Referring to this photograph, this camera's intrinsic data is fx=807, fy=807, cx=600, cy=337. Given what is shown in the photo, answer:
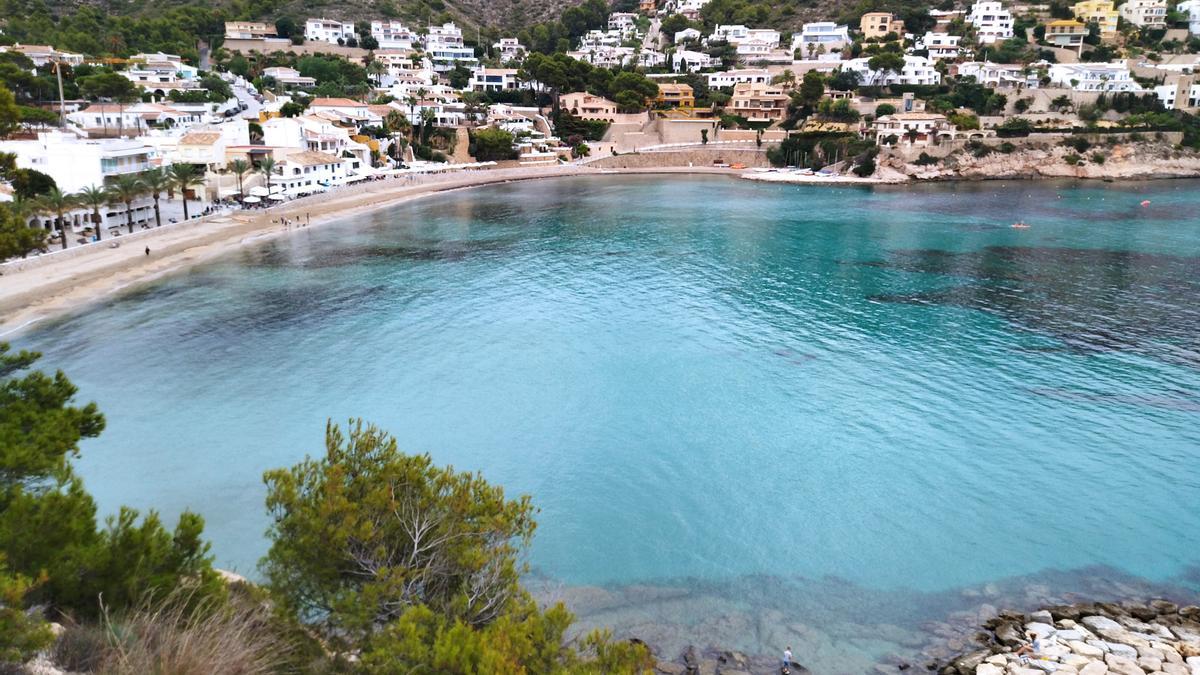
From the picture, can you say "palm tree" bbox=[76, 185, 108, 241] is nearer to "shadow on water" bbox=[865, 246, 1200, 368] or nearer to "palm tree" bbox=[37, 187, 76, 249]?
"palm tree" bbox=[37, 187, 76, 249]

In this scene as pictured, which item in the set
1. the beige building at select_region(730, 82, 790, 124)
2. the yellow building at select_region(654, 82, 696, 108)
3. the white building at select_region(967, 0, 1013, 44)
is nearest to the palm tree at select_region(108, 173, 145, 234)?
the yellow building at select_region(654, 82, 696, 108)

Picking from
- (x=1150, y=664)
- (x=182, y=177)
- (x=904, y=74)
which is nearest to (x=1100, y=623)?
(x=1150, y=664)

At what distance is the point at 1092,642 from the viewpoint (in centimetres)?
1423

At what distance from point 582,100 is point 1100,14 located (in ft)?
279

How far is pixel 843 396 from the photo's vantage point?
86.0ft

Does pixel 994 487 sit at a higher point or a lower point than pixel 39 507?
lower

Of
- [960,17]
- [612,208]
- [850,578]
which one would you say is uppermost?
[960,17]

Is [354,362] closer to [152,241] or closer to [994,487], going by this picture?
[994,487]

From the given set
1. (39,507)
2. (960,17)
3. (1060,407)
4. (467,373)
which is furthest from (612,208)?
(960,17)

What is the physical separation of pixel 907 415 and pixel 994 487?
4445 mm

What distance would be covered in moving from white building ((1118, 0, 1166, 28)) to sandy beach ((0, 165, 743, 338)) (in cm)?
11761

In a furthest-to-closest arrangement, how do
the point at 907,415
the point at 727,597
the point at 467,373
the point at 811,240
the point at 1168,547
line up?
1. the point at 811,240
2. the point at 467,373
3. the point at 907,415
4. the point at 1168,547
5. the point at 727,597

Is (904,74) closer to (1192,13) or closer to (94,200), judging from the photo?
(1192,13)

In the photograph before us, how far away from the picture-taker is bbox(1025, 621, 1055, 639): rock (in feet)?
47.9
